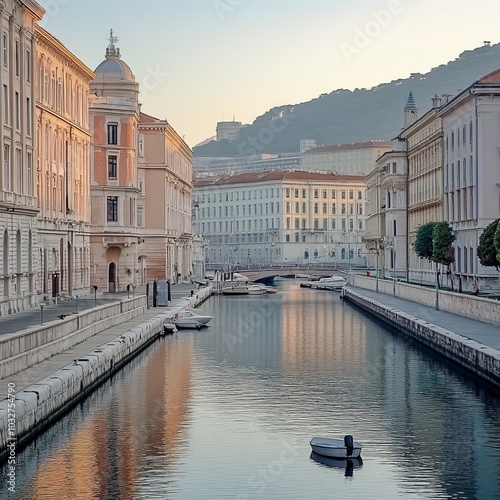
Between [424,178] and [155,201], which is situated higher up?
[424,178]

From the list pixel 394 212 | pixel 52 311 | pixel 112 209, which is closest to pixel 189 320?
pixel 52 311

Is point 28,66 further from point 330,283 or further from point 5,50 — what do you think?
point 330,283

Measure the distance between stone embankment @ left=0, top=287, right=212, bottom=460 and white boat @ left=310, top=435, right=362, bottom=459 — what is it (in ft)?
23.2

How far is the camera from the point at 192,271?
5738 inches

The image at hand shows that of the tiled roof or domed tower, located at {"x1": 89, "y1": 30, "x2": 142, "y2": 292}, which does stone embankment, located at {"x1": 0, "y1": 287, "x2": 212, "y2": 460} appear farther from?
the tiled roof

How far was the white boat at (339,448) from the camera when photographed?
2906cm

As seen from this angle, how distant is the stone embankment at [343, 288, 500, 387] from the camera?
41.2 metres

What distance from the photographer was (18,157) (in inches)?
2427

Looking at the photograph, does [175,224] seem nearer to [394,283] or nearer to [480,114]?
[394,283]

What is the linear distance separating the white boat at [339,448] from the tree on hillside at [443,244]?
184ft

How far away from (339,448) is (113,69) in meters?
81.7

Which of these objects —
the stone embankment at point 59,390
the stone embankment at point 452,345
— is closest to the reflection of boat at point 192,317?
the stone embankment at point 452,345

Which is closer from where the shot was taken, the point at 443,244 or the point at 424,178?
the point at 443,244

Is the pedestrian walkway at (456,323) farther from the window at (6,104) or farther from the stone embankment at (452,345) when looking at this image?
the window at (6,104)
